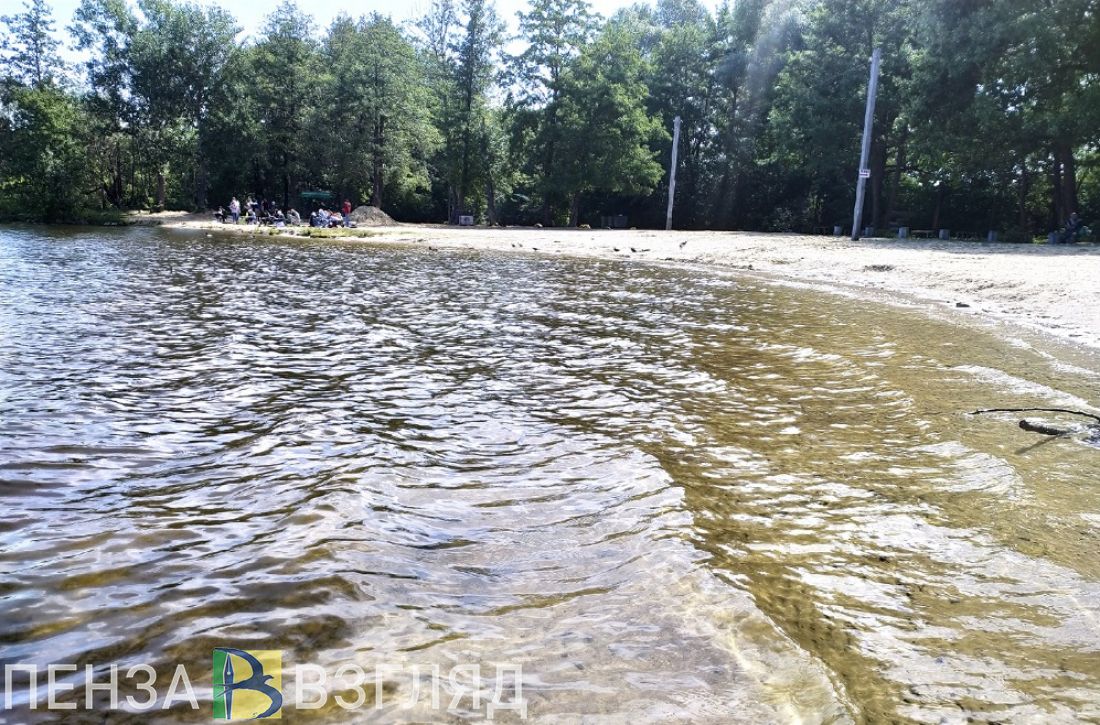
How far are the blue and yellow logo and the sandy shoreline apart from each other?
10.4 meters

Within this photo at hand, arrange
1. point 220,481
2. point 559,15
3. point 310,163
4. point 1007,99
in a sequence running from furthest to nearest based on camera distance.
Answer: point 310,163
point 559,15
point 1007,99
point 220,481

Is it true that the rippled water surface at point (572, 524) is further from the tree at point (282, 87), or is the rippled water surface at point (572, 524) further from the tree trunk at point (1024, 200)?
the tree at point (282, 87)

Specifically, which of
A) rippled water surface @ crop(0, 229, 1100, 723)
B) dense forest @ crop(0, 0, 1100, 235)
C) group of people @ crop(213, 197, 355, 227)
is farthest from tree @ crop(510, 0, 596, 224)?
rippled water surface @ crop(0, 229, 1100, 723)

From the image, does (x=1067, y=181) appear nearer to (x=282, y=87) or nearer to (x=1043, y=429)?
(x=1043, y=429)

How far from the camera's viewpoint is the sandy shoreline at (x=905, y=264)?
41.1ft

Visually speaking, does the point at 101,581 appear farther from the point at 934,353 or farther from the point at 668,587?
the point at 934,353

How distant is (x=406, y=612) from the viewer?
9.52 feet

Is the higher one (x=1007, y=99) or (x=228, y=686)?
(x=1007, y=99)

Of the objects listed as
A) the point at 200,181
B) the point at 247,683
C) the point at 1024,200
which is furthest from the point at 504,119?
the point at 247,683

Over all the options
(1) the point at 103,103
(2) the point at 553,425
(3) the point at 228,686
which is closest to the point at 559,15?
(1) the point at 103,103

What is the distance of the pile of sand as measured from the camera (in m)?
44.6

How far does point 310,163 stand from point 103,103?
13661 mm

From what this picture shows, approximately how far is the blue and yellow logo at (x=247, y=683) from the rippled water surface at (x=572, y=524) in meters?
0.07

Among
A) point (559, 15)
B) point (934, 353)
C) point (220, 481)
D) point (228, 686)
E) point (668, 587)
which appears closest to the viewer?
point (228, 686)
